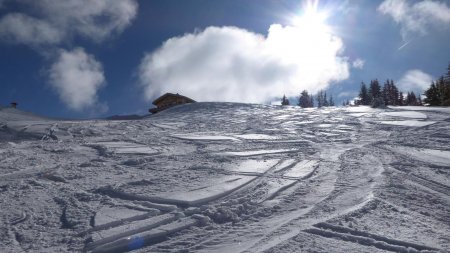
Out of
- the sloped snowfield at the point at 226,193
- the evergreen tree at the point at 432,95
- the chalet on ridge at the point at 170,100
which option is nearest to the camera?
the sloped snowfield at the point at 226,193

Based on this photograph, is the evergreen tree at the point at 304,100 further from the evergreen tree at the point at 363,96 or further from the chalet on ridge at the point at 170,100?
the chalet on ridge at the point at 170,100

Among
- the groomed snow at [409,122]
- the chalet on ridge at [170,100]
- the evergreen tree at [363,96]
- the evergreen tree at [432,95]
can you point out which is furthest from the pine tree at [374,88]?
the groomed snow at [409,122]

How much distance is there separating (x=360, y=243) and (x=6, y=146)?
32.3 feet

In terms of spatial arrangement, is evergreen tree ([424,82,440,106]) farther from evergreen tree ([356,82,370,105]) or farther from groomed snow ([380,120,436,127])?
groomed snow ([380,120,436,127])

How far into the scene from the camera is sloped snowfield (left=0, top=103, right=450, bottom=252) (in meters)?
4.36

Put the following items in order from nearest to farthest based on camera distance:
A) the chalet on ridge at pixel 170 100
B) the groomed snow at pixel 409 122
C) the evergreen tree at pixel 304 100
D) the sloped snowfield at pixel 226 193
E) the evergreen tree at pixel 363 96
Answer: the sloped snowfield at pixel 226 193 → the groomed snow at pixel 409 122 → the chalet on ridge at pixel 170 100 → the evergreen tree at pixel 363 96 → the evergreen tree at pixel 304 100

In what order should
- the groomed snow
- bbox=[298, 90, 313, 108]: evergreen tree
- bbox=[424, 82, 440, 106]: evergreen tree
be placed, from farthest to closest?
bbox=[298, 90, 313, 108]: evergreen tree → bbox=[424, 82, 440, 106]: evergreen tree → the groomed snow

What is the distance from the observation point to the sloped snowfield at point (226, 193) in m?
4.36

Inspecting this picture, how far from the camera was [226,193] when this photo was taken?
6.02m

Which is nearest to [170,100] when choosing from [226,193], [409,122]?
[409,122]

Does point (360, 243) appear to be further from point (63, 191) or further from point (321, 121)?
point (321, 121)

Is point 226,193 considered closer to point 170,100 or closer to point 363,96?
point 170,100

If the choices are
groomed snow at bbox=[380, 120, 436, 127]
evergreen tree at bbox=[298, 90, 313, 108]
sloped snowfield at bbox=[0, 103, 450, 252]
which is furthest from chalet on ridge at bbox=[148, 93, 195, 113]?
evergreen tree at bbox=[298, 90, 313, 108]

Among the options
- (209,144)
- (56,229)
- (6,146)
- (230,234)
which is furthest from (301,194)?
(6,146)
